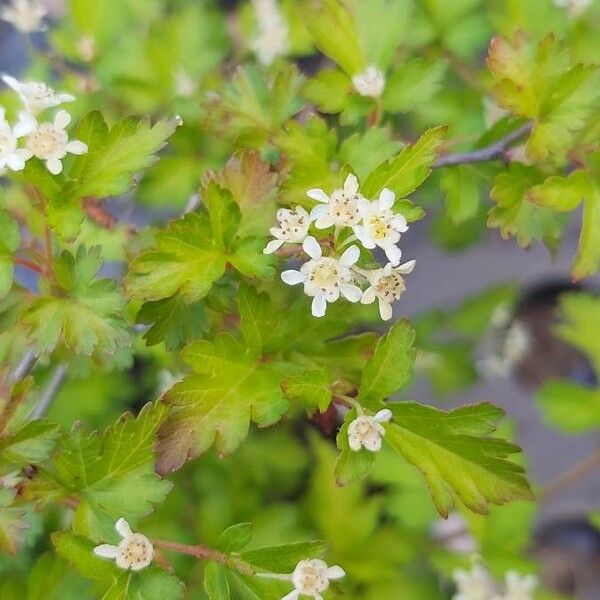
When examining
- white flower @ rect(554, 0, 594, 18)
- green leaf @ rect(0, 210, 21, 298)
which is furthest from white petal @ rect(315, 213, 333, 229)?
white flower @ rect(554, 0, 594, 18)

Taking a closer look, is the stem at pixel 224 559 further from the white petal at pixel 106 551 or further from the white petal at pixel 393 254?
the white petal at pixel 393 254

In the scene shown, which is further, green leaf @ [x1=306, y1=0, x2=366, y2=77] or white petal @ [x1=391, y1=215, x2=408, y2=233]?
green leaf @ [x1=306, y1=0, x2=366, y2=77]

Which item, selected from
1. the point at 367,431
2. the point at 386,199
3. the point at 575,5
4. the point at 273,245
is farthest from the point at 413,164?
the point at 575,5

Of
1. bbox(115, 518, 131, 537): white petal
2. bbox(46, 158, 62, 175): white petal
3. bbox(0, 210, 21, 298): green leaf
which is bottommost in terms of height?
bbox(115, 518, 131, 537): white petal

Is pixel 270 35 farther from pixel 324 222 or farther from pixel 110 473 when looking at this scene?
pixel 110 473

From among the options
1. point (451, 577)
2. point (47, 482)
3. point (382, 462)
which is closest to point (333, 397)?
point (47, 482)

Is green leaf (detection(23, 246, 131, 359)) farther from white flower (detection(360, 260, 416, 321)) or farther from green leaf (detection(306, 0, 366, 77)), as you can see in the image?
green leaf (detection(306, 0, 366, 77))
